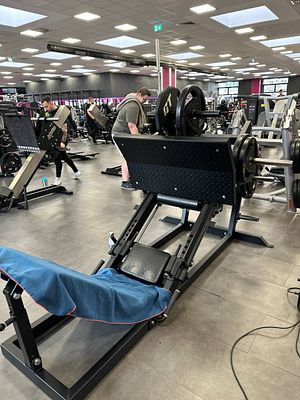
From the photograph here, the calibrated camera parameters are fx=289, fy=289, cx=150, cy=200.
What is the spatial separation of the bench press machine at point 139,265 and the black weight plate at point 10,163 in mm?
4768

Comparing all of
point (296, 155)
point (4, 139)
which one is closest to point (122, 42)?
point (4, 139)

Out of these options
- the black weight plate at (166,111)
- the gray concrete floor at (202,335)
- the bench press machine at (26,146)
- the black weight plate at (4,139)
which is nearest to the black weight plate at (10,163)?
the black weight plate at (4,139)

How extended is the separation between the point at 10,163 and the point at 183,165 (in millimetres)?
5358

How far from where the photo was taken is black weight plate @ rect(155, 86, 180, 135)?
2.26 metres

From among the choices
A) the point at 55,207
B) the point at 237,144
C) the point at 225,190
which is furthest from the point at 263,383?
the point at 55,207

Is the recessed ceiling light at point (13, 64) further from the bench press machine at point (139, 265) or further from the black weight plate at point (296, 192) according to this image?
the black weight plate at point (296, 192)

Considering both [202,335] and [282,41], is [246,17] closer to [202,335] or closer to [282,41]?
[282,41]

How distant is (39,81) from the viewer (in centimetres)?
2173

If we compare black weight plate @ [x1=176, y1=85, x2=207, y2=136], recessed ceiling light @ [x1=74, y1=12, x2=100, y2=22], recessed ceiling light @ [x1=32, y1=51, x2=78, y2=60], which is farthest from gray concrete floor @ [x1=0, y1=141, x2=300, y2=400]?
recessed ceiling light @ [x1=32, y1=51, x2=78, y2=60]

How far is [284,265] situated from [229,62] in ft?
52.4

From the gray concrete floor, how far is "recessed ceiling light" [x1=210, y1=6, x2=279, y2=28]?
659 centimetres

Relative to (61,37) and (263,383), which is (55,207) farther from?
(61,37)

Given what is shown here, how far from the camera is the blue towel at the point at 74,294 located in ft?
4.01

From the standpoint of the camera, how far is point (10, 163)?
6.37m
